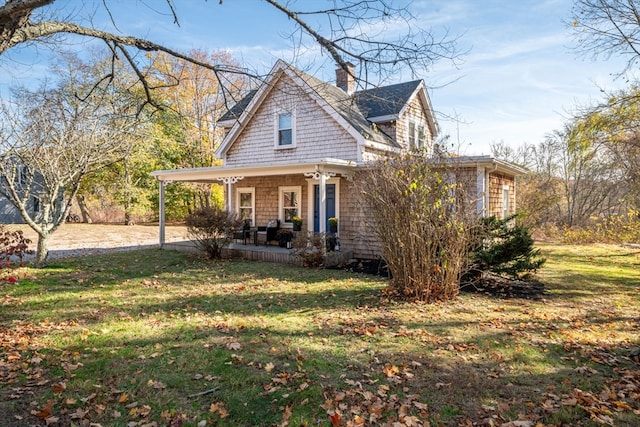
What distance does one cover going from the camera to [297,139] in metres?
14.3

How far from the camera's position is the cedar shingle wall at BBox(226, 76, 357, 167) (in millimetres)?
13242

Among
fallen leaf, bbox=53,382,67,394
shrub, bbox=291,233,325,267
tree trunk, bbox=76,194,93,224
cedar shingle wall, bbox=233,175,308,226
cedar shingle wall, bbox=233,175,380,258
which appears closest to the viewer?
fallen leaf, bbox=53,382,67,394

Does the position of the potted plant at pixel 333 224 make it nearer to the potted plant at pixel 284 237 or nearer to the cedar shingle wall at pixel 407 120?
the potted plant at pixel 284 237

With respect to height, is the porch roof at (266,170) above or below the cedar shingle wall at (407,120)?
below

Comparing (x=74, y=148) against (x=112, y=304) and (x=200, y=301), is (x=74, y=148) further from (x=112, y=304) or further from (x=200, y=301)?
(x=200, y=301)

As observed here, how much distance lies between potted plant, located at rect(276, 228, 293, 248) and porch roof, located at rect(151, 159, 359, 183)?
2.18 metres

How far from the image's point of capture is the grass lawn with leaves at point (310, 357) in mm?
3336

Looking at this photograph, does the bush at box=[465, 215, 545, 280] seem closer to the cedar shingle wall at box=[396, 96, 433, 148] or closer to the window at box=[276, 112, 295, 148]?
the cedar shingle wall at box=[396, 96, 433, 148]

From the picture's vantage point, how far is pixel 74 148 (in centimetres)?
1073

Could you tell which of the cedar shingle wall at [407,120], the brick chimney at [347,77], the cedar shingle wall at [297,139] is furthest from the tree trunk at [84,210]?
the cedar shingle wall at [407,120]

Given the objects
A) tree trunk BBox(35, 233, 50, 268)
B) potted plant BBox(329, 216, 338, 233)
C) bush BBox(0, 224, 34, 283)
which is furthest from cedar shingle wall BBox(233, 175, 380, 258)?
bush BBox(0, 224, 34, 283)

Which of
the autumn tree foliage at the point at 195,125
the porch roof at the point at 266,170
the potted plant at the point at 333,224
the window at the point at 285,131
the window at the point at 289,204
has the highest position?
the autumn tree foliage at the point at 195,125

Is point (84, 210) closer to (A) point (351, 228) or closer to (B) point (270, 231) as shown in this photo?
(B) point (270, 231)

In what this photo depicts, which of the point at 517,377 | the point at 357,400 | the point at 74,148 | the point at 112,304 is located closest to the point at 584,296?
the point at 517,377
